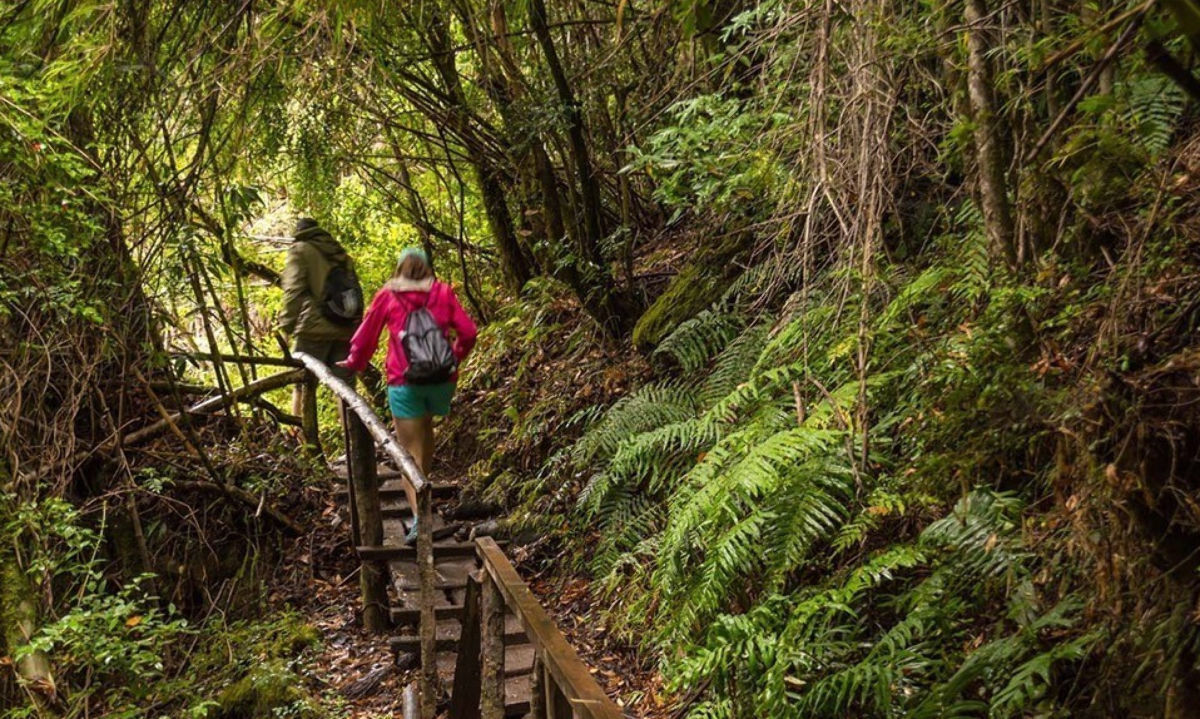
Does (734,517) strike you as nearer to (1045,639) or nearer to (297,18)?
(1045,639)

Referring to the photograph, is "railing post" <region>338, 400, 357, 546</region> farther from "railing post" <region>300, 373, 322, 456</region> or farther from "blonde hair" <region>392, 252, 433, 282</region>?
"railing post" <region>300, 373, 322, 456</region>

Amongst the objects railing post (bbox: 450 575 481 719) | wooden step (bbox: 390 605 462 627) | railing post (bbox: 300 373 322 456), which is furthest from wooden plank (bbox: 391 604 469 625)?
railing post (bbox: 300 373 322 456)

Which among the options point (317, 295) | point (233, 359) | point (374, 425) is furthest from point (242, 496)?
point (374, 425)

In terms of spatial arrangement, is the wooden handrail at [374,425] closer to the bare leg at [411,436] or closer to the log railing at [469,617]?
the log railing at [469,617]

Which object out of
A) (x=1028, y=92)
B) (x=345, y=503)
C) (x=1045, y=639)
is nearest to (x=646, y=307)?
(x=345, y=503)

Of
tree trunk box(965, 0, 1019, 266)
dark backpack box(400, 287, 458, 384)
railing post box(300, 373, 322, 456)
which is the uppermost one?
tree trunk box(965, 0, 1019, 266)

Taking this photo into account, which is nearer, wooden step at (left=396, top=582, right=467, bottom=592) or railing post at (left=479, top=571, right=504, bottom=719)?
railing post at (left=479, top=571, right=504, bottom=719)

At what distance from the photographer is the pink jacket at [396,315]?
20.5 feet

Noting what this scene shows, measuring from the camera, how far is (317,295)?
6875 mm

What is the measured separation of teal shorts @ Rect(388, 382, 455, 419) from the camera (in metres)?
6.35

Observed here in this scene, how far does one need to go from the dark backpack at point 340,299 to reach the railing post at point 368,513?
29.9 inches

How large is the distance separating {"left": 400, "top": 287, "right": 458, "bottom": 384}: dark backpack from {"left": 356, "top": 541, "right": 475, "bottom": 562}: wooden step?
46.4 inches

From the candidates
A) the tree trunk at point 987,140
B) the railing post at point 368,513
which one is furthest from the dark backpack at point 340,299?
the tree trunk at point 987,140

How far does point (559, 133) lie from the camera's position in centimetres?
892
